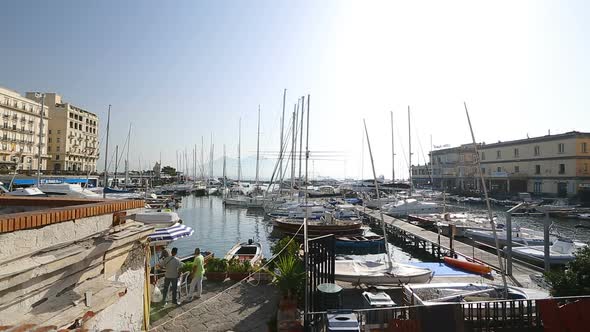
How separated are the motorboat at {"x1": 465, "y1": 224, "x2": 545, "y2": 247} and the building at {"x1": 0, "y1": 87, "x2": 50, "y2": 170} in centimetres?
7937

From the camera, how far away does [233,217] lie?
47844 mm

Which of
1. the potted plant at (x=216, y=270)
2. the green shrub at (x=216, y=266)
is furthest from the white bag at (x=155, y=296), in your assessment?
the green shrub at (x=216, y=266)

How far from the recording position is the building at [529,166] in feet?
190

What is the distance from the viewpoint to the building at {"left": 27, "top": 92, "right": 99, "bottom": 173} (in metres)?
88.4

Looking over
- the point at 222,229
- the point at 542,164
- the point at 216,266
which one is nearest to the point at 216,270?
the point at 216,266

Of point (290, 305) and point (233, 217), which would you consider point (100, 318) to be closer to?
point (290, 305)

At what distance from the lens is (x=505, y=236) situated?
92.7 ft

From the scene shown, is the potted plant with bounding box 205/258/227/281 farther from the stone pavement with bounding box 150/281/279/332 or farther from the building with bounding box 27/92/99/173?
the building with bounding box 27/92/99/173

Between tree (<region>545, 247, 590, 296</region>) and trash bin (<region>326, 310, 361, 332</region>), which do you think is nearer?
trash bin (<region>326, 310, 361, 332</region>)

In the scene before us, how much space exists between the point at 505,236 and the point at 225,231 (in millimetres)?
27143

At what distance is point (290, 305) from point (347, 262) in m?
8.13

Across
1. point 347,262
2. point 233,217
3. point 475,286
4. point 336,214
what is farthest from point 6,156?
point 475,286

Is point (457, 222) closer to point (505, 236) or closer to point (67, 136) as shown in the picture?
point (505, 236)

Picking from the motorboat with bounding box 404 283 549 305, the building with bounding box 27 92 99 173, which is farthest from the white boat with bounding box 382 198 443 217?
the building with bounding box 27 92 99 173
